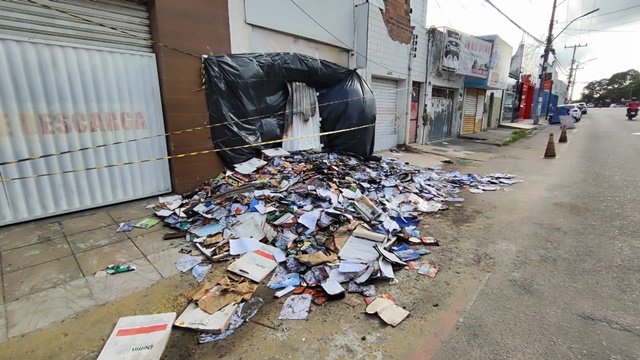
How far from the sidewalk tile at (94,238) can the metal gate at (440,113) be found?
41.5ft

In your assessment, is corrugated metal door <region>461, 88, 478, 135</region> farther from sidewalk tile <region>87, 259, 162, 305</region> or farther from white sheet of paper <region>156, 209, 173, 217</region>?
sidewalk tile <region>87, 259, 162, 305</region>

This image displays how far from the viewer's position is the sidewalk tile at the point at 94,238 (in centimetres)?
362

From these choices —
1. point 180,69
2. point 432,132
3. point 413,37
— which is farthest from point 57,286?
point 432,132

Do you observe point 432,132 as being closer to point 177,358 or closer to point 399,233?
point 399,233

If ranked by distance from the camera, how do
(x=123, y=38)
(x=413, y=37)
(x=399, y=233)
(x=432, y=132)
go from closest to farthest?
(x=399, y=233)
(x=123, y=38)
(x=413, y=37)
(x=432, y=132)

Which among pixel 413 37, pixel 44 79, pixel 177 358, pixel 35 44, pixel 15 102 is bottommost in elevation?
pixel 177 358

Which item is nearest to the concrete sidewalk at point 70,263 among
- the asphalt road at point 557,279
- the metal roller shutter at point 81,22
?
the metal roller shutter at point 81,22

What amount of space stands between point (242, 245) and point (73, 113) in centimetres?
305

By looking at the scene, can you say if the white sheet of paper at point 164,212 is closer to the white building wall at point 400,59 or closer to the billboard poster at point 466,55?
the white building wall at point 400,59

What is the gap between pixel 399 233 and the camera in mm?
4074

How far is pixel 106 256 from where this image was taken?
3.48 meters

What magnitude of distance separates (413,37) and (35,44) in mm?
11019

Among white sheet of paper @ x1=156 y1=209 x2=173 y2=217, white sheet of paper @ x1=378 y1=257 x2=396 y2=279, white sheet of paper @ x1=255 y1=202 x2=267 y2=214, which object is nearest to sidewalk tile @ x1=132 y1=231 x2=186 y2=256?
white sheet of paper @ x1=156 y1=209 x2=173 y2=217

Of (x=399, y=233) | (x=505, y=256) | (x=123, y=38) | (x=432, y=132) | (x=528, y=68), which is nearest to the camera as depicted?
(x=505, y=256)
